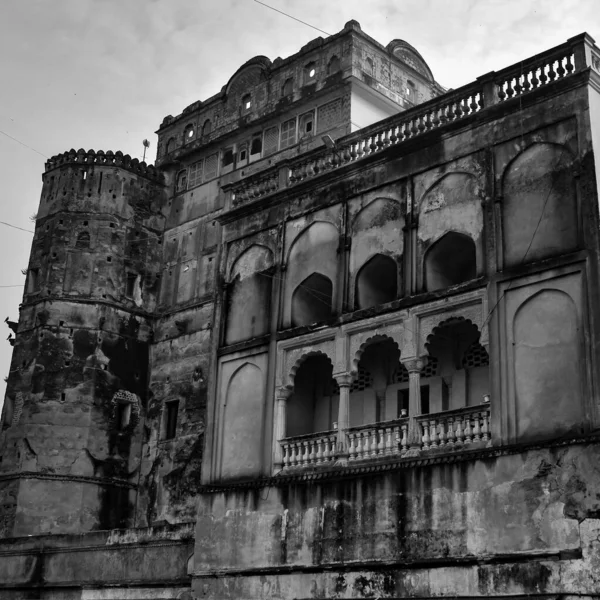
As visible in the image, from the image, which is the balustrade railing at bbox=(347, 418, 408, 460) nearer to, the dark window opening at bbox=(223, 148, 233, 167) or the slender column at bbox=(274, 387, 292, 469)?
the slender column at bbox=(274, 387, 292, 469)

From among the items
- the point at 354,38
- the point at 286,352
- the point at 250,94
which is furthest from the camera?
the point at 250,94

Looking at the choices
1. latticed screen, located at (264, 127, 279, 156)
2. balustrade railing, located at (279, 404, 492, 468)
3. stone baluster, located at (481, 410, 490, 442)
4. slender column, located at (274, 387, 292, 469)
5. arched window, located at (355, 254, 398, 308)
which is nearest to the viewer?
stone baluster, located at (481, 410, 490, 442)

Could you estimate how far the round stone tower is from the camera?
26125mm

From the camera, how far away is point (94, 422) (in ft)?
88.8

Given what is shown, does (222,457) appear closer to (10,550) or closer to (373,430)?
(373,430)

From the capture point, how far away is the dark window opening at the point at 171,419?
91.0 feet

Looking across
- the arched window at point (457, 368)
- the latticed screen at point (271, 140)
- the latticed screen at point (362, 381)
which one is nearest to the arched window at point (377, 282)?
the arched window at point (457, 368)

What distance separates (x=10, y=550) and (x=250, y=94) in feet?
48.0

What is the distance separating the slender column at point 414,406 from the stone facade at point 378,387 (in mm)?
37

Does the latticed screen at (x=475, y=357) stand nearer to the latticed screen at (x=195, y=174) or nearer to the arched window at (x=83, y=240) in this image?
the latticed screen at (x=195, y=174)

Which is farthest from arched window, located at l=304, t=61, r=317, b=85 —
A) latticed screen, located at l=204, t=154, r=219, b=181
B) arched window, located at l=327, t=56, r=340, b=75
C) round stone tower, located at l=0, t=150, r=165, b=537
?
round stone tower, located at l=0, t=150, r=165, b=537

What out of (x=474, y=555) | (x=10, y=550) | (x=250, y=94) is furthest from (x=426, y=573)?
(x=250, y=94)

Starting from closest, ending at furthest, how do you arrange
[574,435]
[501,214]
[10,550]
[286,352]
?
[574,435] → [501,214] → [286,352] → [10,550]

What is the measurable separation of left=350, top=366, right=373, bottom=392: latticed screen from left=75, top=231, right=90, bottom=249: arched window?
1312 centimetres
